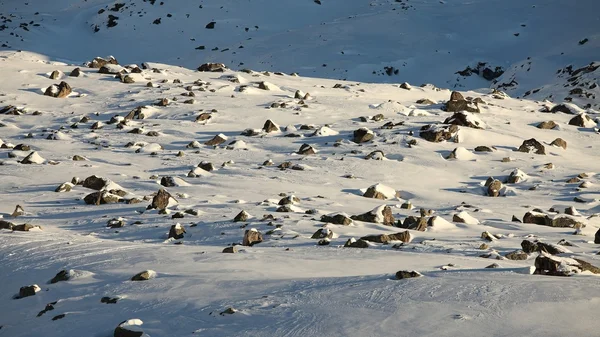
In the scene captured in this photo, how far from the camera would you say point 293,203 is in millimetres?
8570

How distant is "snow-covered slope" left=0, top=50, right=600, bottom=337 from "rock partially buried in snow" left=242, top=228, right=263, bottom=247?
0.07 ft

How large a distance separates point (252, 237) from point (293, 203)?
188 cm

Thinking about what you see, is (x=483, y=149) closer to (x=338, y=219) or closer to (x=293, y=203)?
(x=293, y=203)

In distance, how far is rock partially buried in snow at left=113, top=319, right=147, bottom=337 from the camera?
4.18 meters

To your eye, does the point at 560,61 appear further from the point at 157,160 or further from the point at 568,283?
the point at 568,283

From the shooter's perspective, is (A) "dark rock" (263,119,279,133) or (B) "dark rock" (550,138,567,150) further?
(A) "dark rock" (263,119,279,133)

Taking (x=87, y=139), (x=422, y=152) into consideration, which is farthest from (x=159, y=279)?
(x=87, y=139)

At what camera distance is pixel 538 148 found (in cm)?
1214

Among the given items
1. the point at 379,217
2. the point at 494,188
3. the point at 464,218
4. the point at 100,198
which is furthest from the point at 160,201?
the point at 494,188

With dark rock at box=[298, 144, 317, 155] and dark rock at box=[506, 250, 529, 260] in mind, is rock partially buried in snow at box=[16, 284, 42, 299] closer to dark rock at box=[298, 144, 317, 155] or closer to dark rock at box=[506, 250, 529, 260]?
dark rock at box=[506, 250, 529, 260]

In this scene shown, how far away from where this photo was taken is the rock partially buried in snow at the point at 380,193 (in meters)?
9.53

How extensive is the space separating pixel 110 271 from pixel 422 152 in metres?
7.15

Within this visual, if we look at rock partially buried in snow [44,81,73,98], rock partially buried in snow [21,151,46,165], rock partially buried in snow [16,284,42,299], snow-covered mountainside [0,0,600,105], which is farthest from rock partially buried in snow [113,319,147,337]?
snow-covered mountainside [0,0,600,105]

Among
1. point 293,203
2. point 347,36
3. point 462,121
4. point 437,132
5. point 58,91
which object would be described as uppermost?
point 347,36
